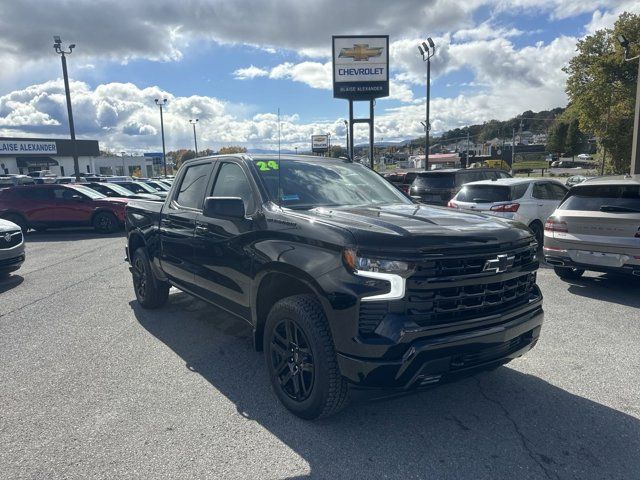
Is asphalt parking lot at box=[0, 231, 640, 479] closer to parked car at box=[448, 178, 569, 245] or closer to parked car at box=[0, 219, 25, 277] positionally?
parked car at box=[0, 219, 25, 277]

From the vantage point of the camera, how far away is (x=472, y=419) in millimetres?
3266

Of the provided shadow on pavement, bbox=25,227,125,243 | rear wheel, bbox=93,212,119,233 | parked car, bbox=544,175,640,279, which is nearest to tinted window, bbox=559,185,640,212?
parked car, bbox=544,175,640,279

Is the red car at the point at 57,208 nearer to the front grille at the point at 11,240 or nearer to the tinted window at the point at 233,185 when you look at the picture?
the front grille at the point at 11,240

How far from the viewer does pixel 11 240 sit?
795cm

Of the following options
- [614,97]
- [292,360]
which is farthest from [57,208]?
[614,97]

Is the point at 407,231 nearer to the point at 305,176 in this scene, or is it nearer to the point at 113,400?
the point at 305,176

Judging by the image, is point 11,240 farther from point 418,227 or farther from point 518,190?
point 518,190

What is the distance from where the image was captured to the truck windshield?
3854 millimetres

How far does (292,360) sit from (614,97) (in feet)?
113

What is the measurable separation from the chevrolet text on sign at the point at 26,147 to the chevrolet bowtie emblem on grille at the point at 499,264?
6148 cm

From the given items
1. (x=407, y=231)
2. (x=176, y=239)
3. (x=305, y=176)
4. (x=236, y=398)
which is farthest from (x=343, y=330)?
(x=176, y=239)

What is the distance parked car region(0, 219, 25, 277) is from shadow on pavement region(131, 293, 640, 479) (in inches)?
225

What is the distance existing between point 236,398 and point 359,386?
4.20ft

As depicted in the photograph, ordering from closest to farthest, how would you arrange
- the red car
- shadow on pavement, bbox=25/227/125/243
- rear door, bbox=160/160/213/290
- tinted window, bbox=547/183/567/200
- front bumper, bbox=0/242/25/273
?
1. rear door, bbox=160/160/213/290
2. front bumper, bbox=0/242/25/273
3. tinted window, bbox=547/183/567/200
4. shadow on pavement, bbox=25/227/125/243
5. the red car
